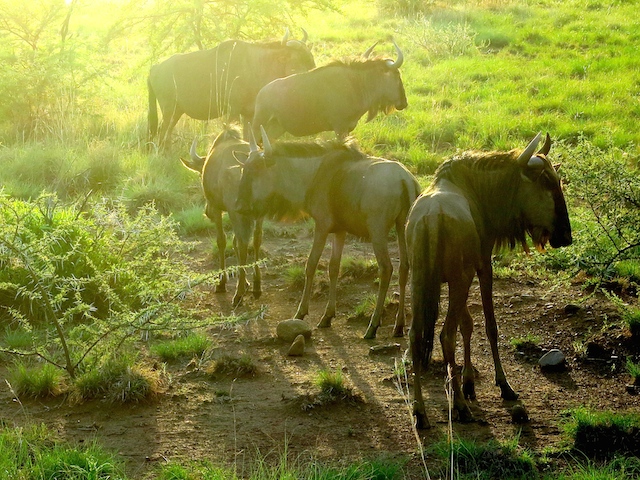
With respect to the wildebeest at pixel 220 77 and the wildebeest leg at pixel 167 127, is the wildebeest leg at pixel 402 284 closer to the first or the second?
the wildebeest at pixel 220 77

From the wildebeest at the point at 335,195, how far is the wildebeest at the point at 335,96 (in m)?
3.30

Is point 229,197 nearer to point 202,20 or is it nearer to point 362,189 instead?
point 362,189

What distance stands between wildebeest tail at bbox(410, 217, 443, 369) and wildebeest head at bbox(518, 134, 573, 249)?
0.98 meters

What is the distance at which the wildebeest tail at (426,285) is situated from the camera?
197 inches

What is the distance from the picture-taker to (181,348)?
21.6ft

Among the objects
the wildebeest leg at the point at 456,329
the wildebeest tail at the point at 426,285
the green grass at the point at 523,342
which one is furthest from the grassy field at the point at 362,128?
the wildebeest tail at the point at 426,285

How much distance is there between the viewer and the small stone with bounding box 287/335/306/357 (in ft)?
21.6

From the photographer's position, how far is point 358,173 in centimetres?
721

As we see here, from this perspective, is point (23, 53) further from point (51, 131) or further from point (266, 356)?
point (266, 356)

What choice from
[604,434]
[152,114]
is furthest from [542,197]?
[152,114]

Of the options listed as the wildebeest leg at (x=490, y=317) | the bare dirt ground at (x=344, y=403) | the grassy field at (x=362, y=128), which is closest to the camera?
the bare dirt ground at (x=344, y=403)

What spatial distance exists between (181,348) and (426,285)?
8.10 feet

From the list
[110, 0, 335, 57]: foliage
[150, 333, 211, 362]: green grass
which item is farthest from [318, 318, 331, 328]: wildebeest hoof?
[110, 0, 335, 57]: foliage

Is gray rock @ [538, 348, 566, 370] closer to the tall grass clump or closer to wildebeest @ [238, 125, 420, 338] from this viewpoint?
the tall grass clump
